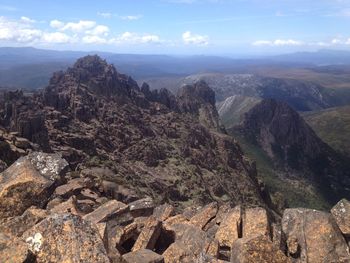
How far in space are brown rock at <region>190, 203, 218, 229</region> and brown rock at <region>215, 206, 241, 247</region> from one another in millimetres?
3154

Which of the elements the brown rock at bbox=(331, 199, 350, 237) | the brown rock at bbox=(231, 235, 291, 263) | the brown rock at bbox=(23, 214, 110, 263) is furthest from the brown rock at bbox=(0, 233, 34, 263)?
the brown rock at bbox=(331, 199, 350, 237)

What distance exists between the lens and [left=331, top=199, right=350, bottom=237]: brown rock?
2497cm

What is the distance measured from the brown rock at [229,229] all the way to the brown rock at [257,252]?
171 inches

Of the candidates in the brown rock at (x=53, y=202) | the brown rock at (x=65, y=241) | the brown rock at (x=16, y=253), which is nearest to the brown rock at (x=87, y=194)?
the brown rock at (x=53, y=202)

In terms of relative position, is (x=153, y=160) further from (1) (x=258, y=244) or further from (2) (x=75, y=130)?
(1) (x=258, y=244)

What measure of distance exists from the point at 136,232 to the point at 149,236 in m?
1.76

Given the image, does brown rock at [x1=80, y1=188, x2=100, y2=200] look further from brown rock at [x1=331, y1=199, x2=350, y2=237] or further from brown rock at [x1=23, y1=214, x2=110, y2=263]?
brown rock at [x1=23, y1=214, x2=110, y2=263]

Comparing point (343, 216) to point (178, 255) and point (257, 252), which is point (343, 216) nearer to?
point (257, 252)

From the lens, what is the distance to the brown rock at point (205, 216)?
97.2ft

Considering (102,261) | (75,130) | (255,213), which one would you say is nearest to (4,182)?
(102,261)

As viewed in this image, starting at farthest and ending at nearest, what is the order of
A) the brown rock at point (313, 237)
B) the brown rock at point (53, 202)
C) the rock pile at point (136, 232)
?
1. the brown rock at point (53, 202)
2. the brown rock at point (313, 237)
3. the rock pile at point (136, 232)

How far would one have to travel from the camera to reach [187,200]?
518 feet

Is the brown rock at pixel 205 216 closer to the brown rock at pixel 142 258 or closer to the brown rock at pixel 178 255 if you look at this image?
the brown rock at pixel 178 255

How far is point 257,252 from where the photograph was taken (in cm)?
1919
